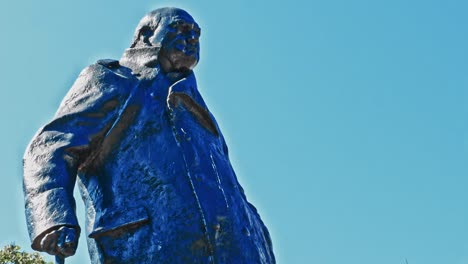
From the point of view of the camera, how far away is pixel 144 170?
4066 mm

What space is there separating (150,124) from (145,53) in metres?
0.53

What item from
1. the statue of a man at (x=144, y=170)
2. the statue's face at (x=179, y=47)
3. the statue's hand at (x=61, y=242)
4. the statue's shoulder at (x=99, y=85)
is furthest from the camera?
the statue's face at (x=179, y=47)

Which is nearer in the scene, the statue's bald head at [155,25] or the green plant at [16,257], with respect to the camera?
the statue's bald head at [155,25]

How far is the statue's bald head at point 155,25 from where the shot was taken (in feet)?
15.2

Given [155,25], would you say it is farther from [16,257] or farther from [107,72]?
[16,257]

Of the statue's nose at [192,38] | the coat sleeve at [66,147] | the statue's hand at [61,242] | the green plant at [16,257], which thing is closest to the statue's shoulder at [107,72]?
the coat sleeve at [66,147]

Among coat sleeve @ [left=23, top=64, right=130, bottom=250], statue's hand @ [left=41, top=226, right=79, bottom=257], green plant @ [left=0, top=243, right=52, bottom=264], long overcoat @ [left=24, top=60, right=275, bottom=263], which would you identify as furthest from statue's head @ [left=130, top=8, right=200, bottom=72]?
green plant @ [left=0, top=243, right=52, bottom=264]

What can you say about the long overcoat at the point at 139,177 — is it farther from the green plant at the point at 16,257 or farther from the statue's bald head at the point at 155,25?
the green plant at the point at 16,257

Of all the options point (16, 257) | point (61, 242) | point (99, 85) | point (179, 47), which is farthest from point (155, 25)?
point (16, 257)

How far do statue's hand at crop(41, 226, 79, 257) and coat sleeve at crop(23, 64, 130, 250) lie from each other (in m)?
0.03

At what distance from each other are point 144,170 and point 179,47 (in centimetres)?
88

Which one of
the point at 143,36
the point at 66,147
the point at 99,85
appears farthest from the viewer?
the point at 143,36

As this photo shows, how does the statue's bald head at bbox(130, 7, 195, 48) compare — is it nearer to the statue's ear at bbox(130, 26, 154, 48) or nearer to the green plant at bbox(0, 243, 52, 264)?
the statue's ear at bbox(130, 26, 154, 48)

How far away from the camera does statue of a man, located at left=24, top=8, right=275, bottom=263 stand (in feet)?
12.5
